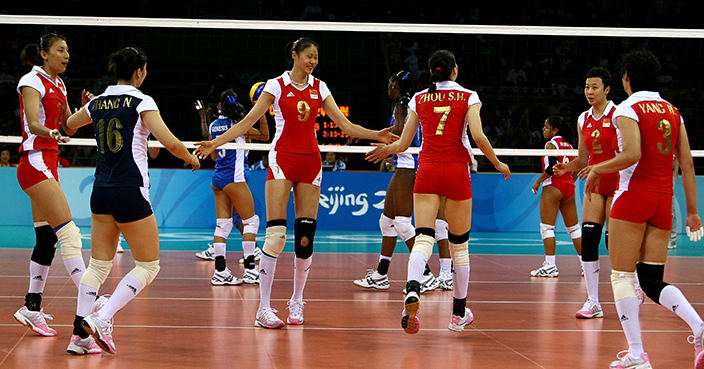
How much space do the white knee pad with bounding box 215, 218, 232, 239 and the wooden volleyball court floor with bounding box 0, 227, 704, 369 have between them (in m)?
0.55

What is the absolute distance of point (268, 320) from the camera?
5137 mm

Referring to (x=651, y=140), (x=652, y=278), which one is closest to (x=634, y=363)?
(x=652, y=278)

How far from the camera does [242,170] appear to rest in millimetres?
7750

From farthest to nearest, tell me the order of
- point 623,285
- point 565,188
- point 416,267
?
1. point 565,188
2. point 416,267
3. point 623,285

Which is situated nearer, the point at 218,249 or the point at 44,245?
the point at 44,245

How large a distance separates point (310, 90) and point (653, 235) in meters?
2.73

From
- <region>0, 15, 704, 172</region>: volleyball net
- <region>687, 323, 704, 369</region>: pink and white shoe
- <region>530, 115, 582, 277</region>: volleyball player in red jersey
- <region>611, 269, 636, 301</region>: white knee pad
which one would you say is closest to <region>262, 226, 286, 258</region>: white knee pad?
<region>611, 269, 636, 301</region>: white knee pad

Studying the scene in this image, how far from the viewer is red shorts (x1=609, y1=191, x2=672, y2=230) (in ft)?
13.0

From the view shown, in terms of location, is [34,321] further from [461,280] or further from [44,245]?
[461,280]

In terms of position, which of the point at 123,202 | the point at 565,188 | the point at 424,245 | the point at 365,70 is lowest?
the point at 424,245

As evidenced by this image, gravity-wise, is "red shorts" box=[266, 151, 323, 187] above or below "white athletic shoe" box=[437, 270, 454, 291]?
above

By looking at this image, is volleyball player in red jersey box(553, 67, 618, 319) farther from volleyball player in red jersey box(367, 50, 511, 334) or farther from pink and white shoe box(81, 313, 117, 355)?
pink and white shoe box(81, 313, 117, 355)

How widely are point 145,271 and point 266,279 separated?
117 cm

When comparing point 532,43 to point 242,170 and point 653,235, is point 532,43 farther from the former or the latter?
point 653,235
